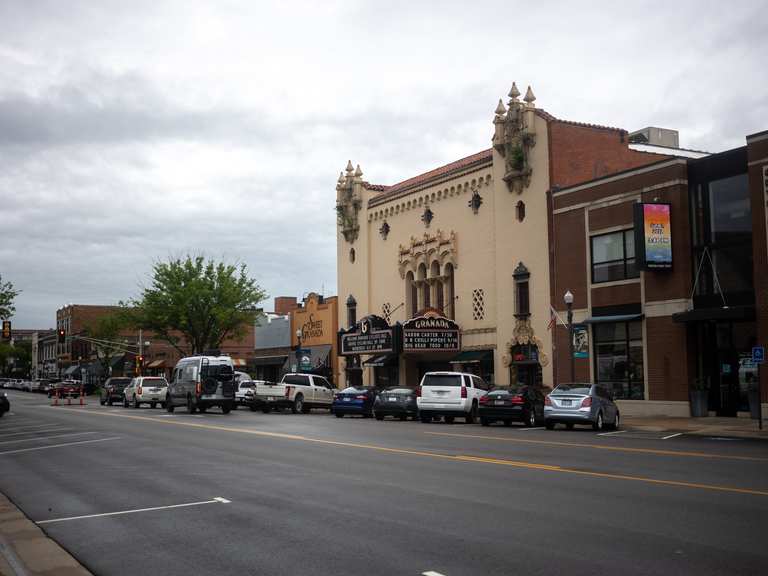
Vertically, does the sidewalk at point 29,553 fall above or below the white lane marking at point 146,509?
below

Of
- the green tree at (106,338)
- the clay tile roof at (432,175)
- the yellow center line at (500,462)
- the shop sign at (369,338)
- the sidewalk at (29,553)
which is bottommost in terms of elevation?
the sidewalk at (29,553)

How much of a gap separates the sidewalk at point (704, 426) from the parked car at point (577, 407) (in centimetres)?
160

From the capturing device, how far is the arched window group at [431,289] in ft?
148

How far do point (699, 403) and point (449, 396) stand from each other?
8815 millimetres

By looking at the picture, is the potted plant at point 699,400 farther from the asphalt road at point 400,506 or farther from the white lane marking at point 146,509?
the white lane marking at point 146,509

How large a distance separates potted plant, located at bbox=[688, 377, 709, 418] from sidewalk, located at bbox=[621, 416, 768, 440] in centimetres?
53

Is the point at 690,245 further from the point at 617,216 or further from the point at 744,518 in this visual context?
the point at 744,518

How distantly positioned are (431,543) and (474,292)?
34.6 meters

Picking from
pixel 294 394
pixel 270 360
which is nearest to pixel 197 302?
pixel 270 360

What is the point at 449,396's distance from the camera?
31062 millimetres

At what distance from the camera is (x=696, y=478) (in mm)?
13516

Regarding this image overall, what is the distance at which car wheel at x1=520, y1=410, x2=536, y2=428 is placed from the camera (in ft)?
92.6

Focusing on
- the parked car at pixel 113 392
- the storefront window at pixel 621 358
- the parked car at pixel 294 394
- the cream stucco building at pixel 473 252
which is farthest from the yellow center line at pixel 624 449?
the parked car at pixel 113 392

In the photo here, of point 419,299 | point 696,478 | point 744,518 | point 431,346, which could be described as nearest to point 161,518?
point 744,518
